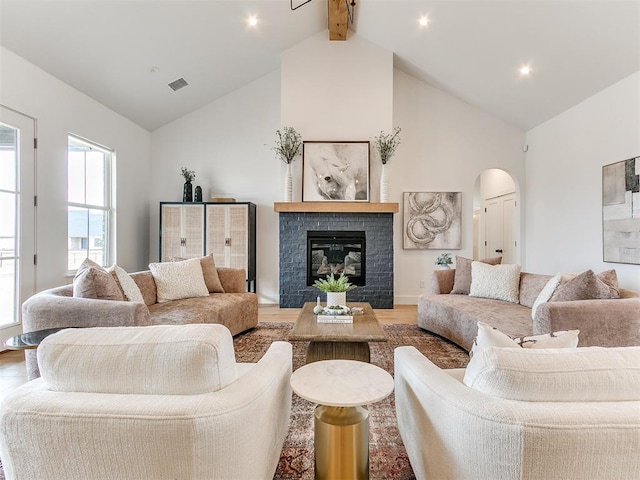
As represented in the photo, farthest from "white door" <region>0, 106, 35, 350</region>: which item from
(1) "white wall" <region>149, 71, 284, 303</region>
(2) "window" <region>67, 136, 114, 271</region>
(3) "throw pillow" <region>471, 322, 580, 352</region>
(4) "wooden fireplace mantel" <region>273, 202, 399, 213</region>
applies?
(3) "throw pillow" <region>471, 322, 580, 352</region>

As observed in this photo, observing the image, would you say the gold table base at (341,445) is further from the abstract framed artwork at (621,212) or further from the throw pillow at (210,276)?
the abstract framed artwork at (621,212)

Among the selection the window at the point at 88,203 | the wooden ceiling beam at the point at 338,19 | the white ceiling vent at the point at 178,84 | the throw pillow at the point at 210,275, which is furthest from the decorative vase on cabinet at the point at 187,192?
the wooden ceiling beam at the point at 338,19

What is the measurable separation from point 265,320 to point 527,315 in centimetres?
288

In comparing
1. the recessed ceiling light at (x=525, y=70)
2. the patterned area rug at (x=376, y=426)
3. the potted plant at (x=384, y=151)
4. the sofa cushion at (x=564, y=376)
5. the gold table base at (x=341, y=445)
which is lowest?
the patterned area rug at (x=376, y=426)

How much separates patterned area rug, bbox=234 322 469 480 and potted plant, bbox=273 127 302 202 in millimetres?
2293

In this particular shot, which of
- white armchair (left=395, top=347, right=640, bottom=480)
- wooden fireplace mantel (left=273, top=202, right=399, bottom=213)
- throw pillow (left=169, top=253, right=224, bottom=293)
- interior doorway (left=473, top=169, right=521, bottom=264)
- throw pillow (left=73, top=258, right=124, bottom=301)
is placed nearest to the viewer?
white armchair (left=395, top=347, right=640, bottom=480)

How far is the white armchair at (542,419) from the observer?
891 millimetres

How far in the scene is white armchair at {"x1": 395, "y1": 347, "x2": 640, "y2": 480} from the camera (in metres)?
0.89

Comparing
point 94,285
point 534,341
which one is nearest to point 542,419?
Answer: point 534,341

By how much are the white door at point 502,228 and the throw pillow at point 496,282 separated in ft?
7.66

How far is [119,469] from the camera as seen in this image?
3.10 feet

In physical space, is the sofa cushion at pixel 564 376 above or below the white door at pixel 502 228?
below

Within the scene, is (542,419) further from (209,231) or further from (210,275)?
(209,231)

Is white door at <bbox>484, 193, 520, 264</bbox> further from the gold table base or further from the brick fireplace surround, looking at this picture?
the gold table base
